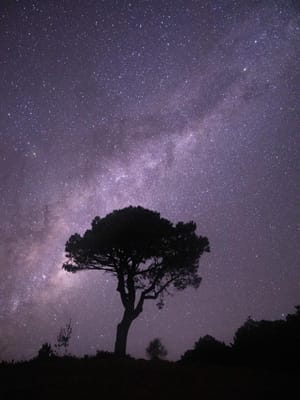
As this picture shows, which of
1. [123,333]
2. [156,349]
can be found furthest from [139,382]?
[156,349]

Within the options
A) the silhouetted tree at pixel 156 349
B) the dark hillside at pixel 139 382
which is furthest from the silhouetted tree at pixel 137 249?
the silhouetted tree at pixel 156 349

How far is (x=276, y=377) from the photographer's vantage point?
11.3m

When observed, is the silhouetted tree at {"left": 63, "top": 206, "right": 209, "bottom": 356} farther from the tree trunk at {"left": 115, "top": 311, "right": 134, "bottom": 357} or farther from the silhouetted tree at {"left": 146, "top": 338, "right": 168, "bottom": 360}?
the silhouetted tree at {"left": 146, "top": 338, "right": 168, "bottom": 360}

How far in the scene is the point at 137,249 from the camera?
22.9 m

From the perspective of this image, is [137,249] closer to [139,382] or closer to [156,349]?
[139,382]

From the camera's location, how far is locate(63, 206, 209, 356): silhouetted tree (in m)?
22.6

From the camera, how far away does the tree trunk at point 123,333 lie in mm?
20234

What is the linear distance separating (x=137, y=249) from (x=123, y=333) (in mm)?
6029

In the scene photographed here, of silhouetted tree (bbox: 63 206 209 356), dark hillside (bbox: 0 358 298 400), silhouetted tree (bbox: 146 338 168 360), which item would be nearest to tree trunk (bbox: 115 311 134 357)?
silhouetted tree (bbox: 63 206 209 356)

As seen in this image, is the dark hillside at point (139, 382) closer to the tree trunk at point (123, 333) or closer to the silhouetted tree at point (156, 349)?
the tree trunk at point (123, 333)

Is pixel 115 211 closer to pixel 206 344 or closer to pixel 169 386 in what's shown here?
pixel 206 344

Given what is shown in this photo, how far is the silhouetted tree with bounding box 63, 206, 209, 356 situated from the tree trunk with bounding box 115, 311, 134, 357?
541 millimetres

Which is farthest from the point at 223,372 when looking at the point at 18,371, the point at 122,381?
the point at 18,371

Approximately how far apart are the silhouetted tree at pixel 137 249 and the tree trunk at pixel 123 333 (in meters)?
0.54
